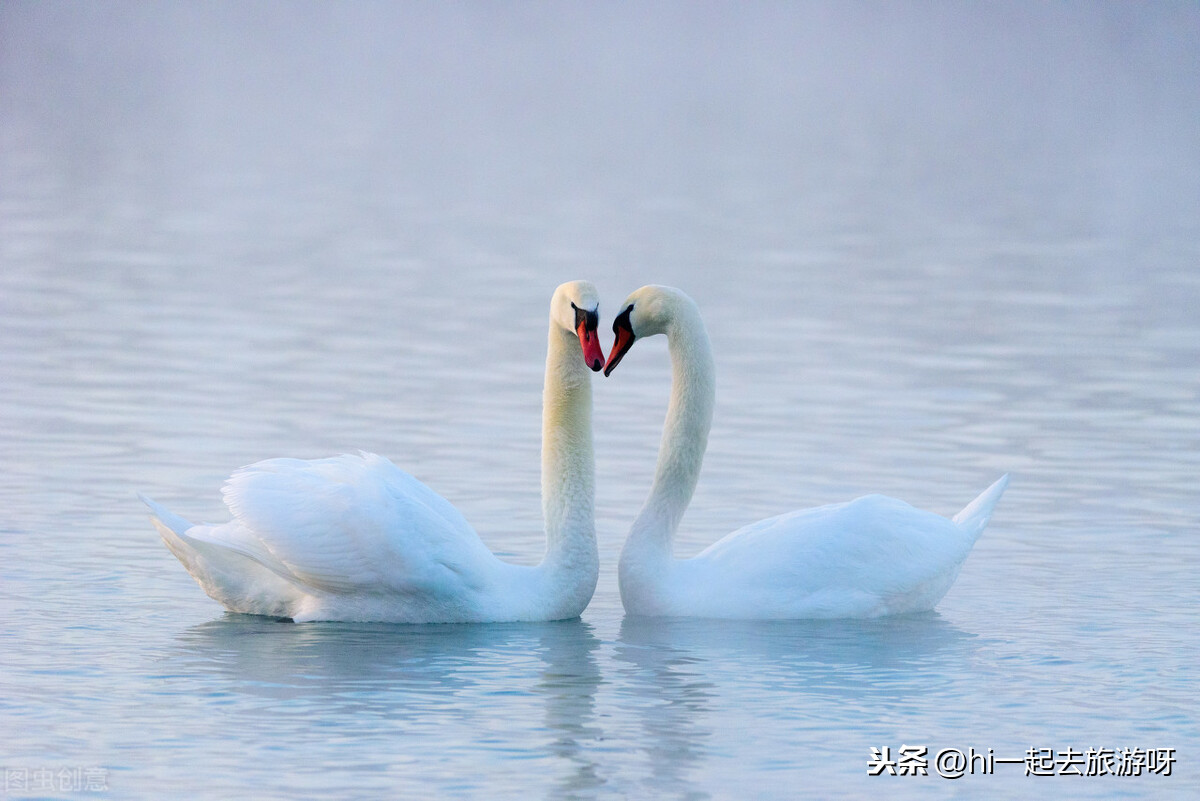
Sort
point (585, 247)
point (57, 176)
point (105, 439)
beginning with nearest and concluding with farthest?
point (105, 439), point (585, 247), point (57, 176)

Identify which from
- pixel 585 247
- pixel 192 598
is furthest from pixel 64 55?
pixel 192 598

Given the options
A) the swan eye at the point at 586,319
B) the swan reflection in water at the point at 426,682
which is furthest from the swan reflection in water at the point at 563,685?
the swan eye at the point at 586,319

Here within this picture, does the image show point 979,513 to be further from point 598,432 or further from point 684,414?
point 598,432

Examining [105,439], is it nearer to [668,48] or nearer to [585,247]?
[585,247]

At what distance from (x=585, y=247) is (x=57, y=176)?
35.2 feet

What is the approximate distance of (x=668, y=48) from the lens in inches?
3147

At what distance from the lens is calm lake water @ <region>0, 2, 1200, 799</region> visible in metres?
7.99

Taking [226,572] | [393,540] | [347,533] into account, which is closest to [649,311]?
[393,540]

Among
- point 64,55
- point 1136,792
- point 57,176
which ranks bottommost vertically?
point 1136,792

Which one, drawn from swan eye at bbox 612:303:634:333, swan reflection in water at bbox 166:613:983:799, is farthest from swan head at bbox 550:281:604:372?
swan reflection in water at bbox 166:613:983:799

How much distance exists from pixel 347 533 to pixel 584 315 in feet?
4.52

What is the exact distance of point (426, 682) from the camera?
28.5ft

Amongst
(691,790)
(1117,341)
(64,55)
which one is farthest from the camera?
(64,55)

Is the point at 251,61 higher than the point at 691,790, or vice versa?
the point at 251,61
